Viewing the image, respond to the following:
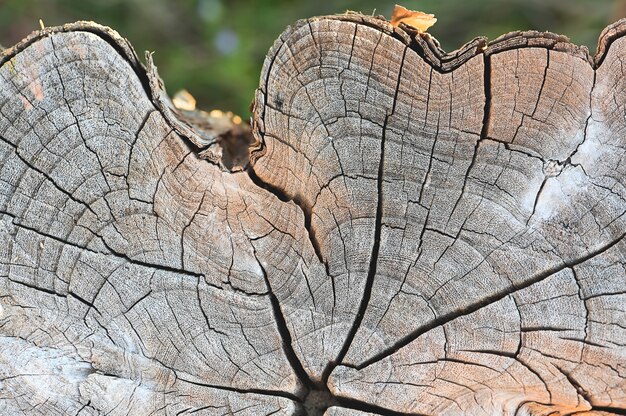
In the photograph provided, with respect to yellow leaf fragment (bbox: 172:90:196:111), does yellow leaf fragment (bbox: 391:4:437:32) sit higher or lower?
lower

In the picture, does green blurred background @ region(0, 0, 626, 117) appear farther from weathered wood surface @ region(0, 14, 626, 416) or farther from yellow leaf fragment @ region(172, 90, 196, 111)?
weathered wood surface @ region(0, 14, 626, 416)

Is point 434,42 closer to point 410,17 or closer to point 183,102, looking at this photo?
point 410,17

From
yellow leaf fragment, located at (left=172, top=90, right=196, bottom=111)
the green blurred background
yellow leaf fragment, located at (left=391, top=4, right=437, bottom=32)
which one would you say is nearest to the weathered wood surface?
yellow leaf fragment, located at (left=391, top=4, right=437, bottom=32)

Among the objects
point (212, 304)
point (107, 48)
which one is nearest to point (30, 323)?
point (212, 304)

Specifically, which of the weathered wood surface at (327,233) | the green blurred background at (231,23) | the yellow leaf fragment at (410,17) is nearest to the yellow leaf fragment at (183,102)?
the weathered wood surface at (327,233)

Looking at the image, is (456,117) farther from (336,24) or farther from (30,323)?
(30,323)

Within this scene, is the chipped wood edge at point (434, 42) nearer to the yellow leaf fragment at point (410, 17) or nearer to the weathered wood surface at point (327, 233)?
the weathered wood surface at point (327, 233)
